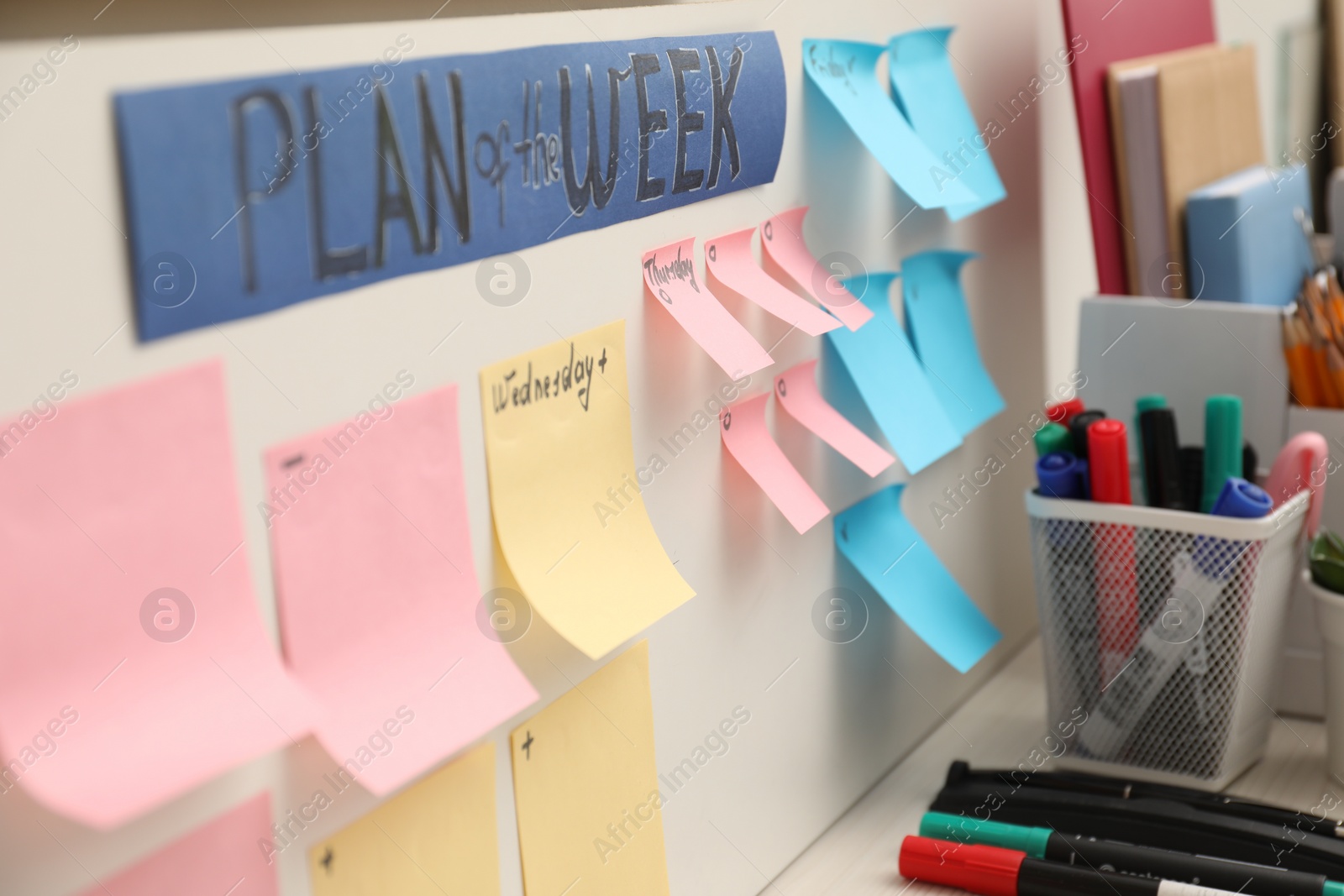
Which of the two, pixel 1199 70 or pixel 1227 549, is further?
pixel 1199 70

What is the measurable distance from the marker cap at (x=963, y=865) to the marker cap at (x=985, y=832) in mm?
10

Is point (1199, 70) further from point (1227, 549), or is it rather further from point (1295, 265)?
point (1227, 549)

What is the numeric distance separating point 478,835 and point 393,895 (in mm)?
41

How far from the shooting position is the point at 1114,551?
697mm

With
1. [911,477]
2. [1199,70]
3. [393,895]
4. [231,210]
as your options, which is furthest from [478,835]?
[1199,70]

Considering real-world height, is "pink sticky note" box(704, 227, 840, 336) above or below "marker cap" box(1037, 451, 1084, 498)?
above

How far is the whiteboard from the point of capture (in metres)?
0.30

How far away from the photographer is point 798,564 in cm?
62

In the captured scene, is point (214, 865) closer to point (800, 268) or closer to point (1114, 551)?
point (800, 268)

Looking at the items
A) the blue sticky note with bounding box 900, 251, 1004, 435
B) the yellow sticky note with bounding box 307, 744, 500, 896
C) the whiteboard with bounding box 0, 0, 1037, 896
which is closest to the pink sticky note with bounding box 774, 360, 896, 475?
the whiteboard with bounding box 0, 0, 1037, 896

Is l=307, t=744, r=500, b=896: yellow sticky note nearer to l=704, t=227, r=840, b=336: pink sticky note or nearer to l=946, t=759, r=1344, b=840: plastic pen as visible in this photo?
l=704, t=227, r=840, b=336: pink sticky note

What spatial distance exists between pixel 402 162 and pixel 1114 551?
483mm

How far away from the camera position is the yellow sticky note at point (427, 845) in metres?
0.39

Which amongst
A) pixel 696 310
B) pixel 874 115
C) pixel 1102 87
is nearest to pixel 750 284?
pixel 696 310
